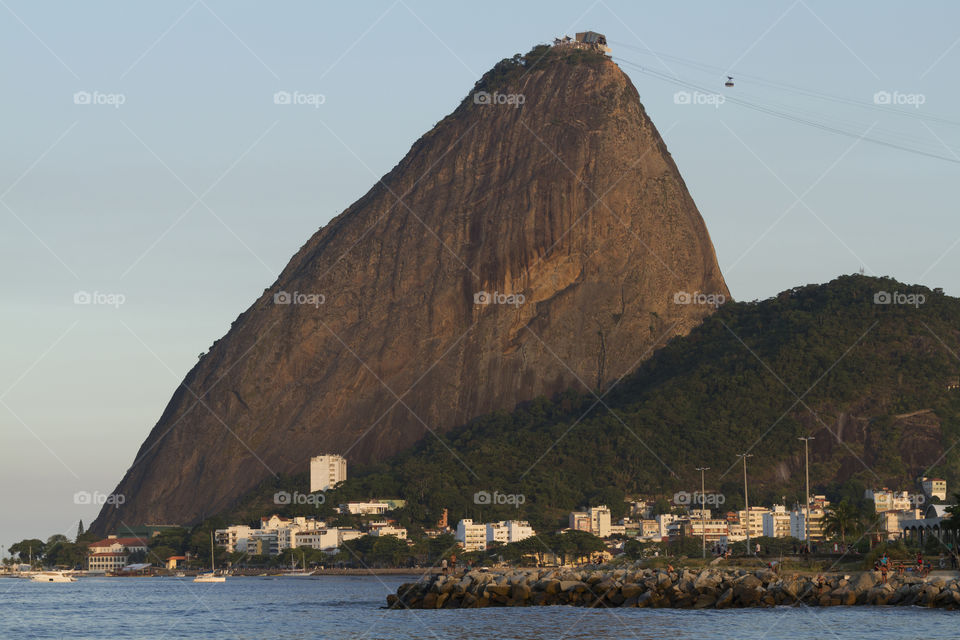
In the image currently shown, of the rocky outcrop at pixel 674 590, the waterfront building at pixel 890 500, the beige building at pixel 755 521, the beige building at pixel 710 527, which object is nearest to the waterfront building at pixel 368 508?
the beige building at pixel 710 527

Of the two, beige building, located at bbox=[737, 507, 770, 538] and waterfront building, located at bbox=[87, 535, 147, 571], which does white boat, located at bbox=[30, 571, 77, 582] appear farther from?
beige building, located at bbox=[737, 507, 770, 538]

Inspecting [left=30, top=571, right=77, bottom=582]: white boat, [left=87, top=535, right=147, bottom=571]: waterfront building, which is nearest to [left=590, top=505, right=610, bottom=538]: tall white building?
[left=30, top=571, right=77, bottom=582]: white boat

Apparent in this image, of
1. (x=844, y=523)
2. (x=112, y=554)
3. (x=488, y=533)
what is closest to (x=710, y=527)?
(x=488, y=533)

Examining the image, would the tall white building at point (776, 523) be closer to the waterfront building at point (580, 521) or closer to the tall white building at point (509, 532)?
the waterfront building at point (580, 521)

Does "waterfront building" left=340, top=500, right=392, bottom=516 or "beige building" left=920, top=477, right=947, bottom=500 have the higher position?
"beige building" left=920, top=477, right=947, bottom=500

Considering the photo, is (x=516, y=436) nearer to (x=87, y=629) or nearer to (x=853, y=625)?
(x=87, y=629)

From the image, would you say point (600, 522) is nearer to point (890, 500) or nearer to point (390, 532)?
point (390, 532)
